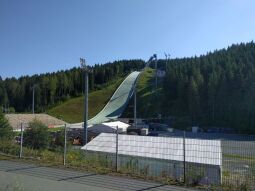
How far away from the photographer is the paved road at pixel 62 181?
1023cm

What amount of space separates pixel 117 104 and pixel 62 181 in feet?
316

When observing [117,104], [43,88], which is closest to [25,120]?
[117,104]

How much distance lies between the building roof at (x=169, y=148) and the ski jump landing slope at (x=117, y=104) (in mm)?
68112

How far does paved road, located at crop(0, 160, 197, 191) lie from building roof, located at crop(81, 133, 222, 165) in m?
2.54

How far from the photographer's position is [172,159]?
1405 cm

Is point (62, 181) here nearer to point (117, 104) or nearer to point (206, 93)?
point (206, 93)

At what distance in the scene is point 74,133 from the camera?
1847 inches

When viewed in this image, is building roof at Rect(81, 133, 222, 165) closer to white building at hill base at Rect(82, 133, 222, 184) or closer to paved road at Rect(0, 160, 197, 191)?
white building at hill base at Rect(82, 133, 222, 184)

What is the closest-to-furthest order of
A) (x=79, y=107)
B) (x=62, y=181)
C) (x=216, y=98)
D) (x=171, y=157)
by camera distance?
(x=62, y=181)
(x=171, y=157)
(x=216, y=98)
(x=79, y=107)

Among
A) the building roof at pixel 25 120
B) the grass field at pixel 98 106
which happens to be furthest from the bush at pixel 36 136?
the grass field at pixel 98 106

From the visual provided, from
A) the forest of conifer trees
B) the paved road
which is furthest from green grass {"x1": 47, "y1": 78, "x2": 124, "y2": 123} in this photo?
the paved road

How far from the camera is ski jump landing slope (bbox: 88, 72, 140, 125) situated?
91375mm

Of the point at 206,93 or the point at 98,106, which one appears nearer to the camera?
the point at 206,93

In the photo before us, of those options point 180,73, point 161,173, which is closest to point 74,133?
point 161,173
